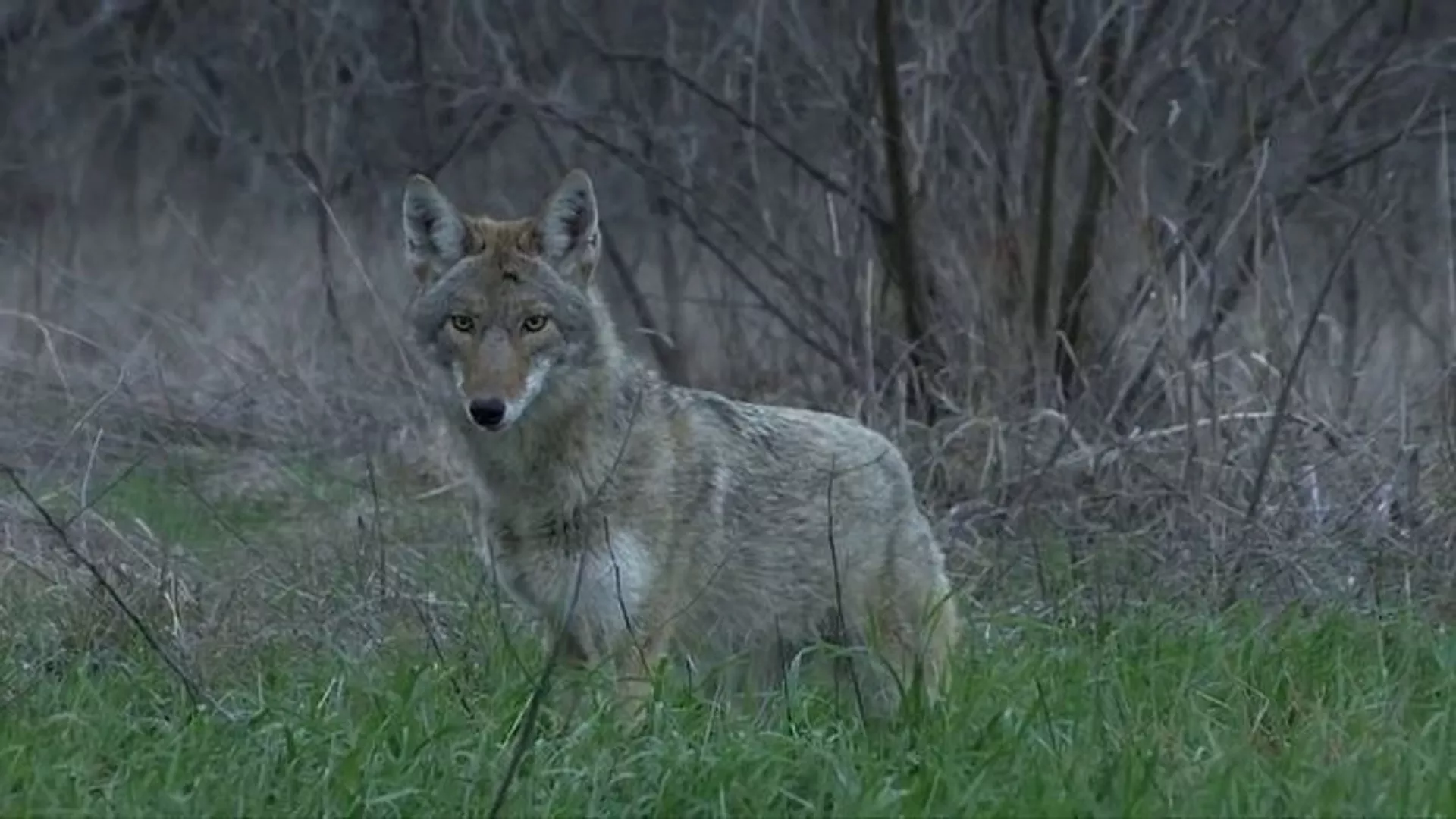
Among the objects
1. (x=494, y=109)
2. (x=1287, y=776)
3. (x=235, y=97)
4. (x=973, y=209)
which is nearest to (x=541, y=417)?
(x=1287, y=776)

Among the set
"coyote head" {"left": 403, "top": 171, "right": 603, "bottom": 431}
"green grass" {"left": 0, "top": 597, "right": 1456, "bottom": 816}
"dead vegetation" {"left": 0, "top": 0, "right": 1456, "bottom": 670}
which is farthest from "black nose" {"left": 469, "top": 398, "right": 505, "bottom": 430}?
"dead vegetation" {"left": 0, "top": 0, "right": 1456, "bottom": 670}

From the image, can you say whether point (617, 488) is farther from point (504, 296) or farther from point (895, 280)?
point (895, 280)

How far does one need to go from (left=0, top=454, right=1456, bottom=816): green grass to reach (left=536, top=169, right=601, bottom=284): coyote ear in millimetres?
1059

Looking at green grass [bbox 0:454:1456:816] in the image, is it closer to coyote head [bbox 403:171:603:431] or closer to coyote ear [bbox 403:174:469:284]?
coyote head [bbox 403:171:603:431]

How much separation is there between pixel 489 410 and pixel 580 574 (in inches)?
20.0

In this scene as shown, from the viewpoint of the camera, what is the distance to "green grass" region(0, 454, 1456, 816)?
16.6 ft

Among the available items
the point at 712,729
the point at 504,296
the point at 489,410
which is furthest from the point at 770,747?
the point at 504,296

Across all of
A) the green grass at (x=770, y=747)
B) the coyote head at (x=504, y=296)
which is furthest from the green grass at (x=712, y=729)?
the coyote head at (x=504, y=296)

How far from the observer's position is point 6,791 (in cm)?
510

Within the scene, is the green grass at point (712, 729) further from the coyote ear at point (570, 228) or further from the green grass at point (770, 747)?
the coyote ear at point (570, 228)

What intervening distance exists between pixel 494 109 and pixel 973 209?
8.47 ft

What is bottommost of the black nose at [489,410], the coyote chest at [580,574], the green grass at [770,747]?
the coyote chest at [580,574]

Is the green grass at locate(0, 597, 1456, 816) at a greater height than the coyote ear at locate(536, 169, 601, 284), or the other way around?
the coyote ear at locate(536, 169, 601, 284)

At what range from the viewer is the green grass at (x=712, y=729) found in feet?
16.6
